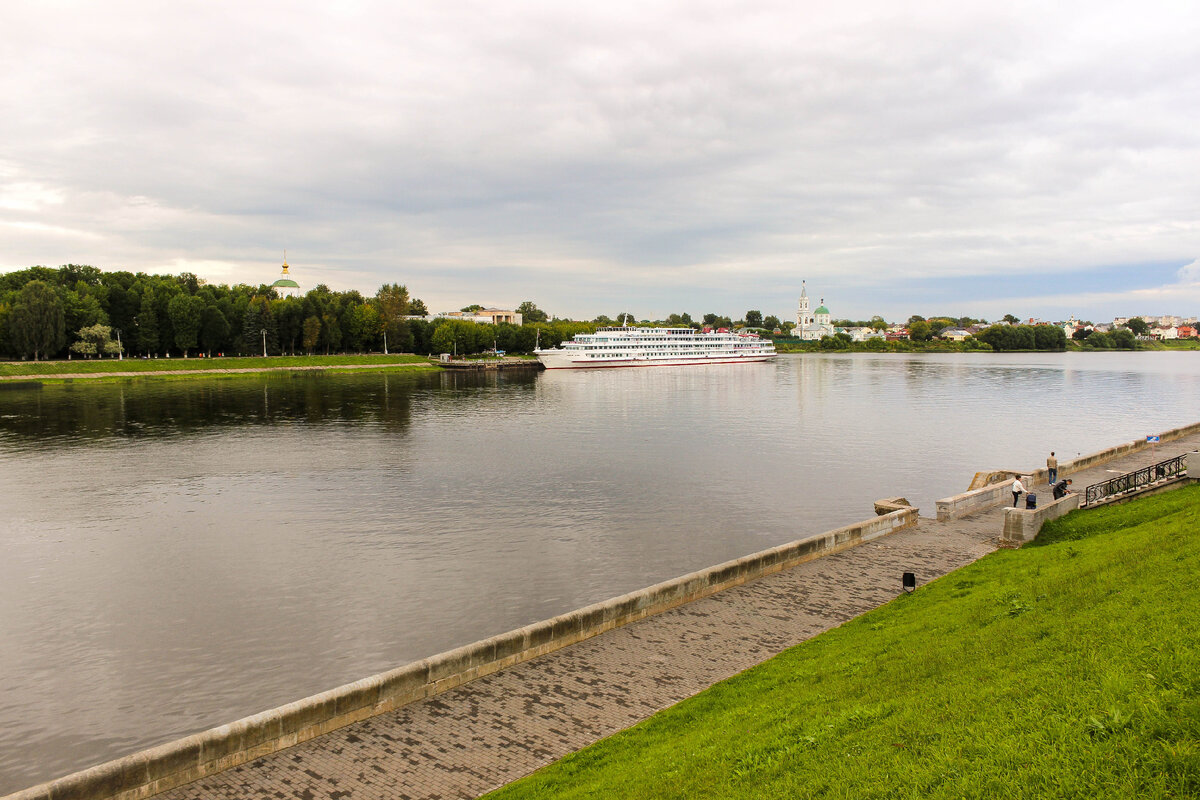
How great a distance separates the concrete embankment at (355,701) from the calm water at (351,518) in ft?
9.80

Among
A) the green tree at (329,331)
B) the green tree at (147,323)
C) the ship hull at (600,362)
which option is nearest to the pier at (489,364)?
the ship hull at (600,362)

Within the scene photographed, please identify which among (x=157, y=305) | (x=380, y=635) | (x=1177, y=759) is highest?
(x=157, y=305)

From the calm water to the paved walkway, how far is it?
3.33 m

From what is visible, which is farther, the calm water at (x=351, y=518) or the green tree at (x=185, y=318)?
the green tree at (x=185, y=318)

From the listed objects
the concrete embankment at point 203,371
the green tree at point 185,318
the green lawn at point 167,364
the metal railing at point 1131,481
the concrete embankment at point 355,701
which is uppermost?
the green tree at point 185,318

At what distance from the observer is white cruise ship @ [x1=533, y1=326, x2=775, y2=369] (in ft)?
441

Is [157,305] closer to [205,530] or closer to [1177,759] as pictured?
[205,530]

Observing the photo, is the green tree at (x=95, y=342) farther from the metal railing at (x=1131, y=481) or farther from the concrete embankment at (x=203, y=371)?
the metal railing at (x=1131, y=481)

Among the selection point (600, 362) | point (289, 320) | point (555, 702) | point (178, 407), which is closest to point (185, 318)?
point (289, 320)

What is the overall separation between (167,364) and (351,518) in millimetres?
90857

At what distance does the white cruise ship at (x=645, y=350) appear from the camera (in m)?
134

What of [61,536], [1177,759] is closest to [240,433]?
[61,536]

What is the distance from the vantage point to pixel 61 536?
75.5ft

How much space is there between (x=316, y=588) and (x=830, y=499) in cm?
1926
